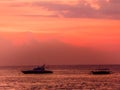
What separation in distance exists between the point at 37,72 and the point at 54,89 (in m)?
68.5

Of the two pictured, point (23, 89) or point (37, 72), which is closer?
point (23, 89)

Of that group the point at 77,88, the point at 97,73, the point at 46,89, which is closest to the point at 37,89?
the point at 46,89

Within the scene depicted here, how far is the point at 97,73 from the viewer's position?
14088 cm

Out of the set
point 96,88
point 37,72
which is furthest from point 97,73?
point 96,88

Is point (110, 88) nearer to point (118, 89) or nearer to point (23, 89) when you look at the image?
point (118, 89)

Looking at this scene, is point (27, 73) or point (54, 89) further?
point (27, 73)

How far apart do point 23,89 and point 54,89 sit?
531 cm

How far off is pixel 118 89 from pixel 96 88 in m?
4.42

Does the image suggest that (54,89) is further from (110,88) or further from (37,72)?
(37,72)

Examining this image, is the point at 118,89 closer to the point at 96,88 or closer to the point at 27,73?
the point at 96,88

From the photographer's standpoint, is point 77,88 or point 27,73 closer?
point 77,88

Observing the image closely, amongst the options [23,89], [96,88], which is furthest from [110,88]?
[23,89]

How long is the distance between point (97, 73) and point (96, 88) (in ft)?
209

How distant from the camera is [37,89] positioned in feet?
246
